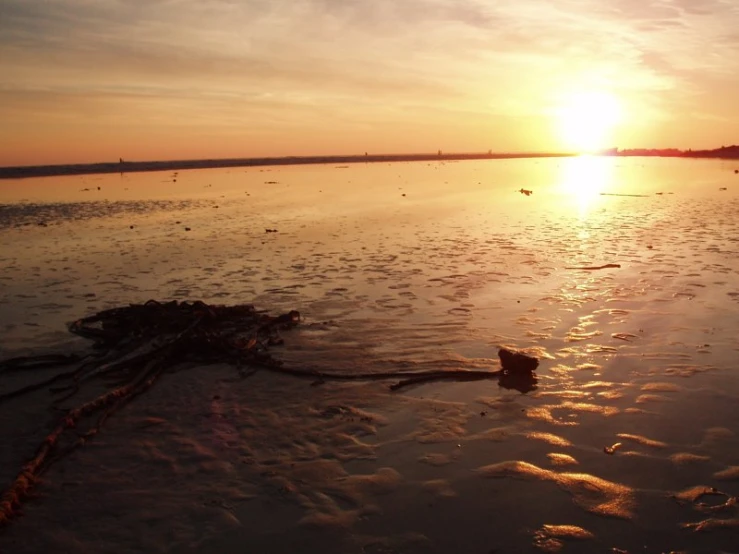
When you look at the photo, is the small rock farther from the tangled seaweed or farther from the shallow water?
the shallow water

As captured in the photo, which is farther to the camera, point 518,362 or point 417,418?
point 518,362

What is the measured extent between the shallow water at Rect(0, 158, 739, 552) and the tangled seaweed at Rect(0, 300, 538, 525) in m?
0.27

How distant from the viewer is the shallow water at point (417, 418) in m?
5.30

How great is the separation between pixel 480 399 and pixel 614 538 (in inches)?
122

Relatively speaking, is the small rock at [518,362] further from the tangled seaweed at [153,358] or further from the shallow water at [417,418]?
the shallow water at [417,418]

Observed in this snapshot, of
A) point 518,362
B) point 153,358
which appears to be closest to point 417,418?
point 518,362

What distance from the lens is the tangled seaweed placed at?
752 cm

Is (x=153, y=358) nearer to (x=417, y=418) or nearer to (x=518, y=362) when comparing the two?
(x=417, y=418)

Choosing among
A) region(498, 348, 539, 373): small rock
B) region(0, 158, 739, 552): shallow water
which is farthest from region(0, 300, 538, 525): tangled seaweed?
region(0, 158, 739, 552): shallow water

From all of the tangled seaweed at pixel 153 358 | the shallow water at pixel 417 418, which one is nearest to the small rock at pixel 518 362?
the tangled seaweed at pixel 153 358

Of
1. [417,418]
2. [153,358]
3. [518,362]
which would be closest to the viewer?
[417,418]

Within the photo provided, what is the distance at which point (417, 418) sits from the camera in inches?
294

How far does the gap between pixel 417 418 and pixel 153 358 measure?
4771 millimetres

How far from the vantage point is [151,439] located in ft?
23.6
